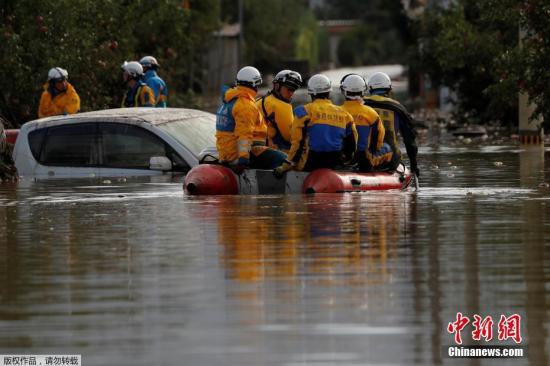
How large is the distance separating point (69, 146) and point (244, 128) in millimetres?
4237

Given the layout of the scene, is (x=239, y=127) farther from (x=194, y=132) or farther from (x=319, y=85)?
(x=194, y=132)

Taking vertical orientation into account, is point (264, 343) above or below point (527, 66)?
below

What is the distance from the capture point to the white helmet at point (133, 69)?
2798 centimetres

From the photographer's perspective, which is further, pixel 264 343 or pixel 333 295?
pixel 333 295

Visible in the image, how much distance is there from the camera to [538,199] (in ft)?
66.4

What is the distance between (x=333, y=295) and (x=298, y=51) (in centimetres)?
12896

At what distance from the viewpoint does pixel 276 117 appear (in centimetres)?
2205

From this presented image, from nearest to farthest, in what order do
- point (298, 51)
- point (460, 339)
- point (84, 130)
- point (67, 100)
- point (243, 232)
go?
point (460, 339), point (243, 232), point (84, 130), point (67, 100), point (298, 51)

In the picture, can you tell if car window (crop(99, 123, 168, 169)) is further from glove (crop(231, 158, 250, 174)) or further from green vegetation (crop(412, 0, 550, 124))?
green vegetation (crop(412, 0, 550, 124))

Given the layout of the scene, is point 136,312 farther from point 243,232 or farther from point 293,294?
point 243,232

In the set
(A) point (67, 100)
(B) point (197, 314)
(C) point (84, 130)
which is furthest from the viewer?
(A) point (67, 100)

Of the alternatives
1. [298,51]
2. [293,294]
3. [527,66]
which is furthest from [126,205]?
[298,51]

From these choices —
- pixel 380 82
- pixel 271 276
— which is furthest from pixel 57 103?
pixel 271 276
